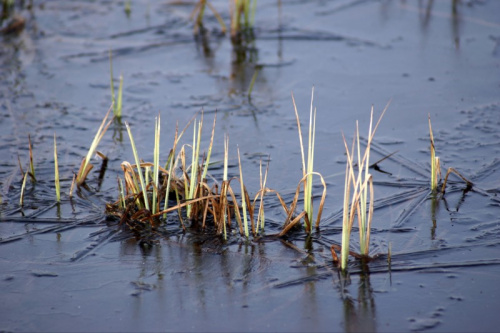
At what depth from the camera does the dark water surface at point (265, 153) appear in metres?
3.08

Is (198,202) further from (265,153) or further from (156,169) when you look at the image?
(265,153)

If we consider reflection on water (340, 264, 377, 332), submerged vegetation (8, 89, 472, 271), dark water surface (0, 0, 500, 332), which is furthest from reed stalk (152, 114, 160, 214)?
reflection on water (340, 264, 377, 332)

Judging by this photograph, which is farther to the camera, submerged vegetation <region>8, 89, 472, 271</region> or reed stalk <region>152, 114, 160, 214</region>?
reed stalk <region>152, 114, 160, 214</region>

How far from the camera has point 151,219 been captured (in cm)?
376

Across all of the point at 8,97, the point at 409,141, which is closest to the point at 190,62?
the point at 8,97

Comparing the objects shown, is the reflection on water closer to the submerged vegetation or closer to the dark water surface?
the dark water surface

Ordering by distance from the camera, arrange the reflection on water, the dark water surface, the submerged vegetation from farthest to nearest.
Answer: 1. the submerged vegetation
2. the dark water surface
3. the reflection on water

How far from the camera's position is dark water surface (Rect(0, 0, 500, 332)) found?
3076 mm

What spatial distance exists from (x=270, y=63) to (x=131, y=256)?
11.4 ft

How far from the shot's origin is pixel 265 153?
4.77m

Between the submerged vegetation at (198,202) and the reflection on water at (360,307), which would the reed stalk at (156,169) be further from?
the reflection on water at (360,307)

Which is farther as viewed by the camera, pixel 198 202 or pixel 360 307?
pixel 198 202

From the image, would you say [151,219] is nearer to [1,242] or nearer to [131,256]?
Result: [131,256]

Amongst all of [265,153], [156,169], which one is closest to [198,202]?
[156,169]
